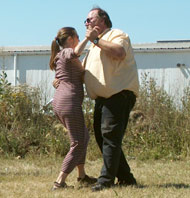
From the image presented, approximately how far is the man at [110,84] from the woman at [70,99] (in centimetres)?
15

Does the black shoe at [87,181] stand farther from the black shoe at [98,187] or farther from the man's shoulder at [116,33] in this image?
the man's shoulder at [116,33]

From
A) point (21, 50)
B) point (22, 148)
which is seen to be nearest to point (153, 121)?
point (22, 148)

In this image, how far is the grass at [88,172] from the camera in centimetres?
526

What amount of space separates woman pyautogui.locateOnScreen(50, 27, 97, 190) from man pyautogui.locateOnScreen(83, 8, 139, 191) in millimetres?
147

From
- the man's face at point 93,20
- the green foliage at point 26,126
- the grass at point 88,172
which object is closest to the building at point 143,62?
the green foliage at point 26,126

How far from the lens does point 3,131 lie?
9070 mm

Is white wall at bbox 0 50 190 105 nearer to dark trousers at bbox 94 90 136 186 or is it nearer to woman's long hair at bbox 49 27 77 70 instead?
woman's long hair at bbox 49 27 77 70

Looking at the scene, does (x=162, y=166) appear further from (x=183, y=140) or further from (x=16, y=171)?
(x=16, y=171)

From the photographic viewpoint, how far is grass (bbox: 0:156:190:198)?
207 inches

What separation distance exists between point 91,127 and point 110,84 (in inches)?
160

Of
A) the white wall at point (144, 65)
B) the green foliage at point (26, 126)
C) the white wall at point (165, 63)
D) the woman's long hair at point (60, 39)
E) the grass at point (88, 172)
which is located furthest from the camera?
the white wall at point (165, 63)

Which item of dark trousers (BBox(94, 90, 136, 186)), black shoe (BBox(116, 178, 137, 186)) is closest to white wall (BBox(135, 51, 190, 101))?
black shoe (BBox(116, 178, 137, 186))

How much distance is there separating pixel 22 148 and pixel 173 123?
2.77 m

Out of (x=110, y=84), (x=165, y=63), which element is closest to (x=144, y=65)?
(x=165, y=63)
